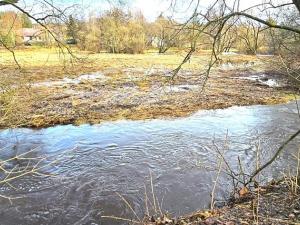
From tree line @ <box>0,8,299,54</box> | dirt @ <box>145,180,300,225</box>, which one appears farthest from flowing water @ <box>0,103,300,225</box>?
tree line @ <box>0,8,299,54</box>

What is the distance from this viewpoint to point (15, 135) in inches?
495

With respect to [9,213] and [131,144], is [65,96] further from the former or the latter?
[9,213]

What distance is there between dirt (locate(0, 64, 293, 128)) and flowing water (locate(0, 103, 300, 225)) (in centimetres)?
112

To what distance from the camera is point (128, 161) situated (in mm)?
9812

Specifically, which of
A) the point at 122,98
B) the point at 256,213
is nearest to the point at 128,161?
the point at 256,213

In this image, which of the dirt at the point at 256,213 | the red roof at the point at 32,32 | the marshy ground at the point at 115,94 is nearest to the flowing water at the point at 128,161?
the dirt at the point at 256,213

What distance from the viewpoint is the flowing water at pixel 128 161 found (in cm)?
732

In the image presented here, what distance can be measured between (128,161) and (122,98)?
905cm

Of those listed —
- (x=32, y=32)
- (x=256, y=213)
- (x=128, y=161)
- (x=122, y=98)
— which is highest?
(x=32, y=32)

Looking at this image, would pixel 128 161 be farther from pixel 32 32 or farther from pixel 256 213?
pixel 32 32

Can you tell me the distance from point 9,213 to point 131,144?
4.82 m

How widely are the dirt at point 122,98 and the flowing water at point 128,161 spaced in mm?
1121

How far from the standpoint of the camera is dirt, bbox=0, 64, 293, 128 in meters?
14.8

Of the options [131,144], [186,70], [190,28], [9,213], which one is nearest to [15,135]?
[131,144]
